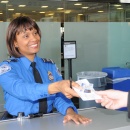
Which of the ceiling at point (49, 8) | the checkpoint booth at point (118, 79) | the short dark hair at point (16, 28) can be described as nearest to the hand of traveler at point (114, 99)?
the short dark hair at point (16, 28)

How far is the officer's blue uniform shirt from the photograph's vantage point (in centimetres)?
176

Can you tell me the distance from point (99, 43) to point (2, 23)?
1886mm

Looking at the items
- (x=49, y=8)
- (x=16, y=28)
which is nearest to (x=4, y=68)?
(x=16, y=28)

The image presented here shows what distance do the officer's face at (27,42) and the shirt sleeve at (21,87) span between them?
19cm

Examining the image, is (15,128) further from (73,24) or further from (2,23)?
(73,24)

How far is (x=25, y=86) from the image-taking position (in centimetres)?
178

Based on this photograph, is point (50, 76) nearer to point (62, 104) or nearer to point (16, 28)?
point (62, 104)

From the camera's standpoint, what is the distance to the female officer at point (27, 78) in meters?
1.75

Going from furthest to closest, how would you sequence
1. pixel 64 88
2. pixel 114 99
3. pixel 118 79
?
pixel 118 79
pixel 114 99
pixel 64 88

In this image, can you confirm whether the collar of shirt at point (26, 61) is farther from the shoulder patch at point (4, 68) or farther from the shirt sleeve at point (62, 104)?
the shirt sleeve at point (62, 104)

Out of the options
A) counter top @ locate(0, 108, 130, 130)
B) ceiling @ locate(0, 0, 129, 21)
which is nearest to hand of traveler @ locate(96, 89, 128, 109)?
counter top @ locate(0, 108, 130, 130)

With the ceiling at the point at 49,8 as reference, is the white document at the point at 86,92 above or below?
below

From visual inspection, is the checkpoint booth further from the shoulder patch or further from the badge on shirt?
the shoulder patch

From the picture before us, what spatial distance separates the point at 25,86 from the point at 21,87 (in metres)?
0.03
